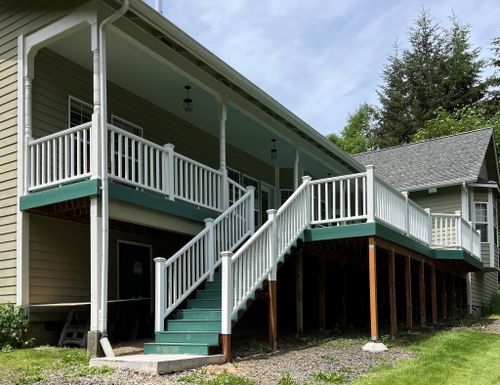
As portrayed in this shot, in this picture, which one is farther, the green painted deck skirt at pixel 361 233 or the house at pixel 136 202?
the green painted deck skirt at pixel 361 233

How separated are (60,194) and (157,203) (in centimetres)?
167

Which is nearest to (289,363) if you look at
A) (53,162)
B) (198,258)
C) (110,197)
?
(198,258)

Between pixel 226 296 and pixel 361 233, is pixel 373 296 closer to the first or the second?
pixel 361 233

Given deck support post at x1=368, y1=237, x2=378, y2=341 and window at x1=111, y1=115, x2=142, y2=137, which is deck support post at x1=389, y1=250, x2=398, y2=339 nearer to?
deck support post at x1=368, y1=237, x2=378, y2=341

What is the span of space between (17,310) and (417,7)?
150 ft

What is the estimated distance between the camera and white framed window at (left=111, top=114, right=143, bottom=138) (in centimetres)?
1220

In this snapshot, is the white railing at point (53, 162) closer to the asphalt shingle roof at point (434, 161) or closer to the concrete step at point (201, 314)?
the concrete step at point (201, 314)

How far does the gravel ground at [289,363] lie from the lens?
22.5 ft

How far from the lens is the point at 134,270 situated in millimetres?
12508

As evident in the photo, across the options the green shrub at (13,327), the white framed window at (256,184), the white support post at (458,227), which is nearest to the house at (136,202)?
the green shrub at (13,327)

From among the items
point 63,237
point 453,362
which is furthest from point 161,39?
point 453,362

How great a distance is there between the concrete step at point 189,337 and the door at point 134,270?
342 centimetres

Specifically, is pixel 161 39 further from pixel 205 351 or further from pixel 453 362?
pixel 453 362

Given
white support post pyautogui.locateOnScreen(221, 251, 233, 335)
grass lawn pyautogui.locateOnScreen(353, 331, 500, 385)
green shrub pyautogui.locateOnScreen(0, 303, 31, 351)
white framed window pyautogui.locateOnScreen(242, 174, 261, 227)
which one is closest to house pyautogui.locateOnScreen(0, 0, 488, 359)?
white support post pyautogui.locateOnScreen(221, 251, 233, 335)
